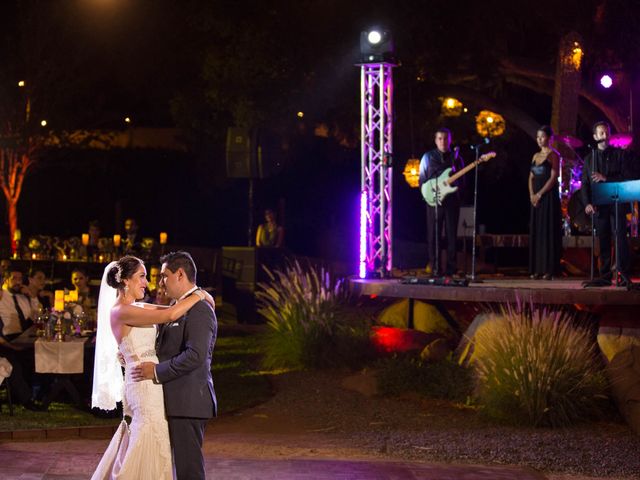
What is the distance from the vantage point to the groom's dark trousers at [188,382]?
635 cm

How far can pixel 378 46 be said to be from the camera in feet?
52.2

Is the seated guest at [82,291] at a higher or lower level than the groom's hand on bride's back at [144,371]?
higher

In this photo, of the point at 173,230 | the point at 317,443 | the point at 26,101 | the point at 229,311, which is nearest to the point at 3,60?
the point at 26,101

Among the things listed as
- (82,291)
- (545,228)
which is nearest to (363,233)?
(545,228)

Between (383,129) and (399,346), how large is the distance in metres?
3.45

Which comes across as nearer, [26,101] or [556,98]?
[556,98]

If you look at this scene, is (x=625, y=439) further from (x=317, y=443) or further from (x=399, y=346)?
(x=399, y=346)

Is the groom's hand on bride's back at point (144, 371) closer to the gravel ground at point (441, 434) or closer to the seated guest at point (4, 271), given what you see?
the gravel ground at point (441, 434)

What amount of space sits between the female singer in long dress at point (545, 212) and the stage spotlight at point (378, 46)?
2688 millimetres

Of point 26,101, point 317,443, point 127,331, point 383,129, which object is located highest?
point 26,101

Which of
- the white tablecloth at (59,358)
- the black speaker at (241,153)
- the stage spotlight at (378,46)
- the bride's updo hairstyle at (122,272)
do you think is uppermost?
the stage spotlight at (378,46)

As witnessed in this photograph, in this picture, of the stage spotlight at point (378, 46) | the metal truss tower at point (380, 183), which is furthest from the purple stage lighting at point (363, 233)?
the stage spotlight at point (378, 46)

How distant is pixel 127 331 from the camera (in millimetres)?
6555

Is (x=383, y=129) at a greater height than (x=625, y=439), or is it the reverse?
(x=383, y=129)
